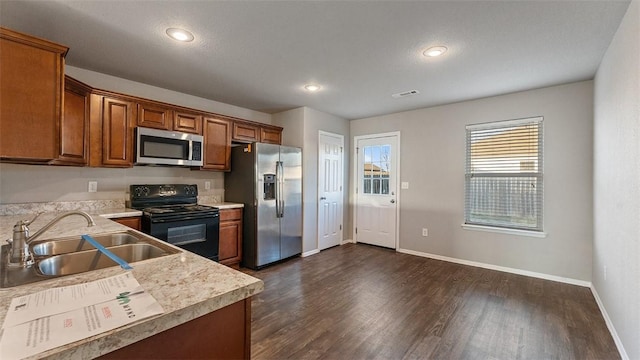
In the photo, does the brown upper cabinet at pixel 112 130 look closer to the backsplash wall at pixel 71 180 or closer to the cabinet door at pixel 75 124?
the cabinet door at pixel 75 124

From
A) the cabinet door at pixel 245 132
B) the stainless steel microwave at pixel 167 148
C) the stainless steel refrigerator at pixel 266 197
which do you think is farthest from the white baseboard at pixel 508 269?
the stainless steel microwave at pixel 167 148

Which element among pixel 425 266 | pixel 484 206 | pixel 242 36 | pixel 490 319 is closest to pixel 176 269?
pixel 242 36

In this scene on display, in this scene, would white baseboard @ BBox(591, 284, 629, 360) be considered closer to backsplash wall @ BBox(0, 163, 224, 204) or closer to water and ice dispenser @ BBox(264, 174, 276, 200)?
water and ice dispenser @ BBox(264, 174, 276, 200)

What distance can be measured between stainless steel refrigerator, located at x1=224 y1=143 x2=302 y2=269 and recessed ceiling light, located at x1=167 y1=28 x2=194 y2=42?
5.25ft

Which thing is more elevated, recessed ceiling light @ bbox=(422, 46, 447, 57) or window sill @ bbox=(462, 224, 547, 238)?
recessed ceiling light @ bbox=(422, 46, 447, 57)

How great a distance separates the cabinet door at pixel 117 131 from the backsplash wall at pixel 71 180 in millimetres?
320

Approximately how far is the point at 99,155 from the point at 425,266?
13.5ft

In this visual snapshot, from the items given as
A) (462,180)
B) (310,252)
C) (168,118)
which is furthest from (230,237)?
(462,180)

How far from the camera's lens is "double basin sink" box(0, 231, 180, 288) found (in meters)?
1.24

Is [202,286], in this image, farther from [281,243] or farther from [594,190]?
[594,190]

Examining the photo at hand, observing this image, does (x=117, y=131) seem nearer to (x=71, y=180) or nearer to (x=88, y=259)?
(x=71, y=180)

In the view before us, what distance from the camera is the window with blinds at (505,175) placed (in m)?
3.57

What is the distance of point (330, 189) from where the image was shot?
4.94 m

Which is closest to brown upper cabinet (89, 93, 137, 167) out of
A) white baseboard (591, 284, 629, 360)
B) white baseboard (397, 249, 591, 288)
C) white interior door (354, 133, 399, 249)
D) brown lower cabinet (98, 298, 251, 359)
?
brown lower cabinet (98, 298, 251, 359)
